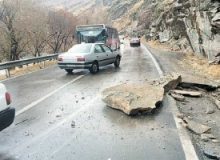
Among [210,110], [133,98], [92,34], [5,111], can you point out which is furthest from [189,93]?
[92,34]

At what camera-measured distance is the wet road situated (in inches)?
256

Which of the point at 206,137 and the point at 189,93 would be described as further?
the point at 189,93

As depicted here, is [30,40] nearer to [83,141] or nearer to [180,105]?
[180,105]

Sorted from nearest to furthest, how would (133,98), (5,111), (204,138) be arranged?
(5,111) → (204,138) → (133,98)

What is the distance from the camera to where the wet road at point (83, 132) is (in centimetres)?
649

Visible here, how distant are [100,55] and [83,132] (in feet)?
38.5

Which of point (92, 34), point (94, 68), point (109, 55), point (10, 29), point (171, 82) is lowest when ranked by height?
point (10, 29)

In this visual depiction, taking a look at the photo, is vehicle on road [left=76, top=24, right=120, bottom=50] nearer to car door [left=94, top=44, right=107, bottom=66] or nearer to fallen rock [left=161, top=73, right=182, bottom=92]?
car door [left=94, top=44, right=107, bottom=66]

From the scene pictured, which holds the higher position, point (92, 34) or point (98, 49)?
point (98, 49)

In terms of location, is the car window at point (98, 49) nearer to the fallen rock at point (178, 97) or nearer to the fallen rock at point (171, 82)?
the fallen rock at point (171, 82)

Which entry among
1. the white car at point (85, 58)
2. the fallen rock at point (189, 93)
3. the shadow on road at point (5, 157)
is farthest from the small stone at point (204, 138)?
the white car at point (85, 58)

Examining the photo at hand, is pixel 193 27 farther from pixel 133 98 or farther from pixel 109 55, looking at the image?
pixel 133 98

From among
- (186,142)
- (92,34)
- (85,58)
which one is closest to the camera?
(186,142)

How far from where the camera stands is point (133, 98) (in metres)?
9.71
